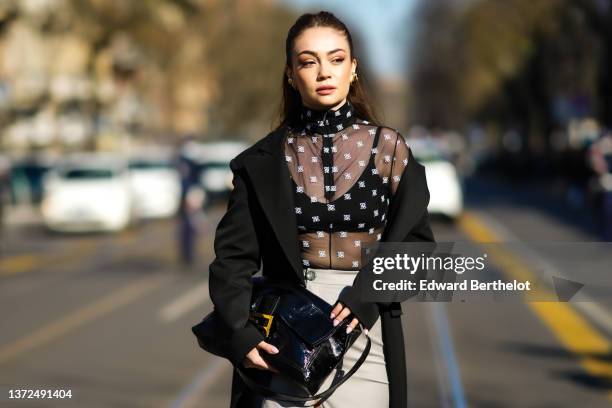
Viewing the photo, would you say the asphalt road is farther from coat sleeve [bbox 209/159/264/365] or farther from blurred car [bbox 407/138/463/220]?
blurred car [bbox 407/138/463/220]

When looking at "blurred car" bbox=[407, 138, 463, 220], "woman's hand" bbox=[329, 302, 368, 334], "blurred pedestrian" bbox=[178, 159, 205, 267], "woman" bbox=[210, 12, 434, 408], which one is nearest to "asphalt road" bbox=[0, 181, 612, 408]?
"blurred pedestrian" bbox=[178, 159, 205, 267]

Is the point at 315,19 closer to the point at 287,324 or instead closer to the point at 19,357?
the point at 287,324

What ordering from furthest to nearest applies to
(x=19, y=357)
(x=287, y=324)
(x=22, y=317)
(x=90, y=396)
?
1. (x=22, y=317)
2. (x=19, y=357)
3. (x=90, y=396)
4. (x=287, y=324)

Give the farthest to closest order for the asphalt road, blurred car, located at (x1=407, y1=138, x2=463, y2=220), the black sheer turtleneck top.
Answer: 1. blurred car, located at (x1=407, y1=138, x2=463, y2=220)
2. the asphalt road
3. the black sheer turtleneck top

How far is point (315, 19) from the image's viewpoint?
358cm

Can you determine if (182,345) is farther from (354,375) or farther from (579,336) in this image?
(354,375)

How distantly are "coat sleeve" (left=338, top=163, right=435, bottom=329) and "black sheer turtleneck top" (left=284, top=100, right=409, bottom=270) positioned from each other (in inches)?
3.6

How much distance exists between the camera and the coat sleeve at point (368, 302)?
3.42 metres

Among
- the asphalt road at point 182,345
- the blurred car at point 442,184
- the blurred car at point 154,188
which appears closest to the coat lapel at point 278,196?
the asphalt road at point 182,345

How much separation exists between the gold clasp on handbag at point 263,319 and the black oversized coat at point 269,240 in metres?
0.03

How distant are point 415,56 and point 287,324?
365 feet

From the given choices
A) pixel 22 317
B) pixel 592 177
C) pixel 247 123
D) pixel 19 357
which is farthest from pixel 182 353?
pixel 247 123

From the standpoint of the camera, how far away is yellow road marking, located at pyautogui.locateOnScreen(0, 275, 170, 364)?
11203 mm

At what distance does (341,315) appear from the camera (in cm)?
342
